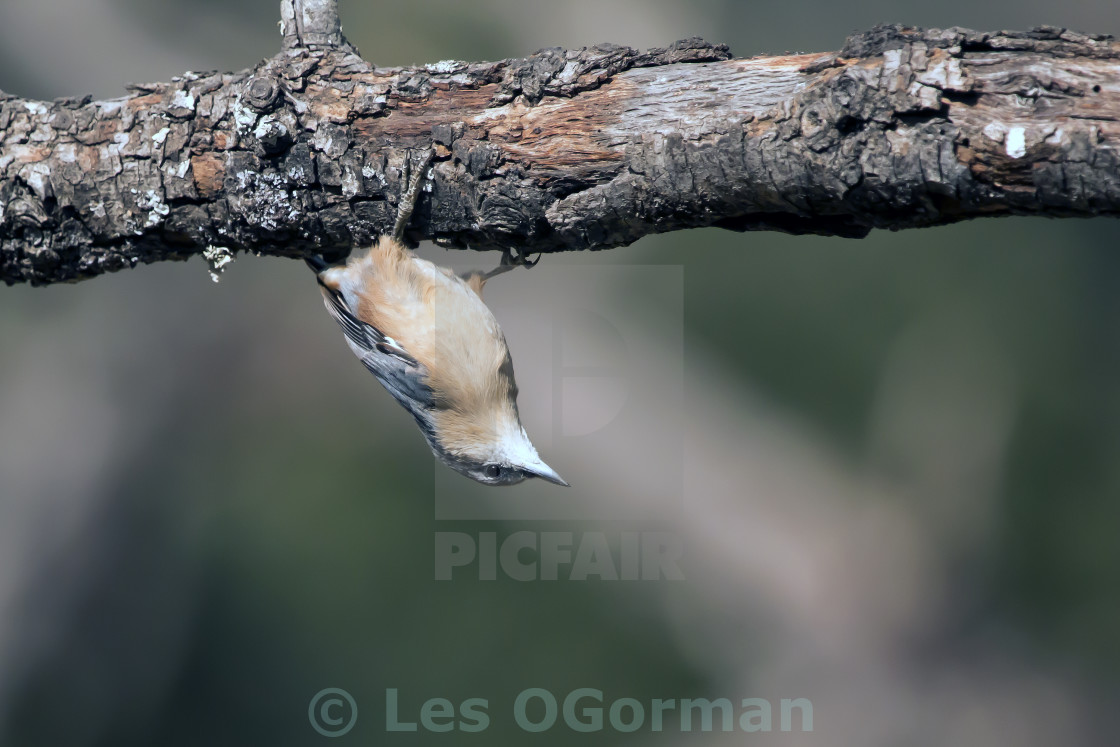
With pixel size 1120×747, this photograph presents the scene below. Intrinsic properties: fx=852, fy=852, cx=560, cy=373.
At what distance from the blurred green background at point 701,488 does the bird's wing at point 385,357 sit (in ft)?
7.32

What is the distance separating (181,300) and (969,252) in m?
3.83

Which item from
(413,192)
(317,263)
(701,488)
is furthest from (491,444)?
(701,488)

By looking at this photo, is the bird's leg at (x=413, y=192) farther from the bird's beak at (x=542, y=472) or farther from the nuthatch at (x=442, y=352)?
the bird's beak at (x=542, y=472)

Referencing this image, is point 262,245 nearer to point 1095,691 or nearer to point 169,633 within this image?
point 169,633

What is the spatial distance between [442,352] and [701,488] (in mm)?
2624

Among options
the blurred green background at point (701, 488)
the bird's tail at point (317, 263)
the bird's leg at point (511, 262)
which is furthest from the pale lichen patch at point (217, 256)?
the blurred green background at point (701, 488)

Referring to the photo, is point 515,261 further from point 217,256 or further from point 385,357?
point 217,256

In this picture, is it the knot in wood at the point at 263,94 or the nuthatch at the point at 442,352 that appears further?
the nuthatch at the point at 442,352

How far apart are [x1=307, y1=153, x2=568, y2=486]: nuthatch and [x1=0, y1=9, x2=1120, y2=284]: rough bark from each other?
0.12 m

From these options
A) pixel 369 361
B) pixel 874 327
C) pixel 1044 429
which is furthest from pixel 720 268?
pixel 369 361

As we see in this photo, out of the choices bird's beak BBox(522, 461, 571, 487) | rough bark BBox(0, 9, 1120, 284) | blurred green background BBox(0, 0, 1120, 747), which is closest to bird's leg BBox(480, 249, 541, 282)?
rough bark BBox(0, 9, 1120, 284)

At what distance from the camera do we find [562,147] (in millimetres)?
1348

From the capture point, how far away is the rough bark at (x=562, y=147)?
109 centimetres

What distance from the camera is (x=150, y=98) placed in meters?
1.59
